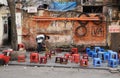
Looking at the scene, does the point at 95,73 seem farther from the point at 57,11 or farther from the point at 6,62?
the point at 57,11

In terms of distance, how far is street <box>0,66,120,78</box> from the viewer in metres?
15.2

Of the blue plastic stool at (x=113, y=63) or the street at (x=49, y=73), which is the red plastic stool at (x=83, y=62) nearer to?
the street at (x=49, y=73)

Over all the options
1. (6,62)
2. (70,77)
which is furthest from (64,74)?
(6,62)

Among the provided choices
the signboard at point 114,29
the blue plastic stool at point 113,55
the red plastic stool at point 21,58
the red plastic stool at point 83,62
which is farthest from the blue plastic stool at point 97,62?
the signboard at point 114,29

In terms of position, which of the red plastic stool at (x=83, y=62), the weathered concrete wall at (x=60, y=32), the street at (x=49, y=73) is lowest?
the street at (x=49, y=73)

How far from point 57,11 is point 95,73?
991cm

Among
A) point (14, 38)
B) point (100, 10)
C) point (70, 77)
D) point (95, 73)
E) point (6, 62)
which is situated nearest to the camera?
point (70, 77)

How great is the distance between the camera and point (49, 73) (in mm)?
15922

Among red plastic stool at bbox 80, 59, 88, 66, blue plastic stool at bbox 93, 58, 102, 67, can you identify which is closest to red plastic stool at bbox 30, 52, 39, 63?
red plastic stool at bbox 80, 59, 88, 66

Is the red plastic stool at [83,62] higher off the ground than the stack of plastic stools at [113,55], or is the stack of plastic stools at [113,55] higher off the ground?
the stack of plastic stools at [113,55]

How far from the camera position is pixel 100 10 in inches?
1058

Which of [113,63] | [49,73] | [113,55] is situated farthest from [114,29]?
[49,73]

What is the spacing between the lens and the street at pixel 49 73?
15.2 meters

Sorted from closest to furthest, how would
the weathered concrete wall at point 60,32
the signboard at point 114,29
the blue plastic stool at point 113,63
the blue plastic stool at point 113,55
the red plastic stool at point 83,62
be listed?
the blue plastic stool at point 113,63 → the red plastic stool at point 83,62 → the blue plastic stool at point 113,55 → the signboard at point 114,29 → the weathered concrete wall at point 60,32
